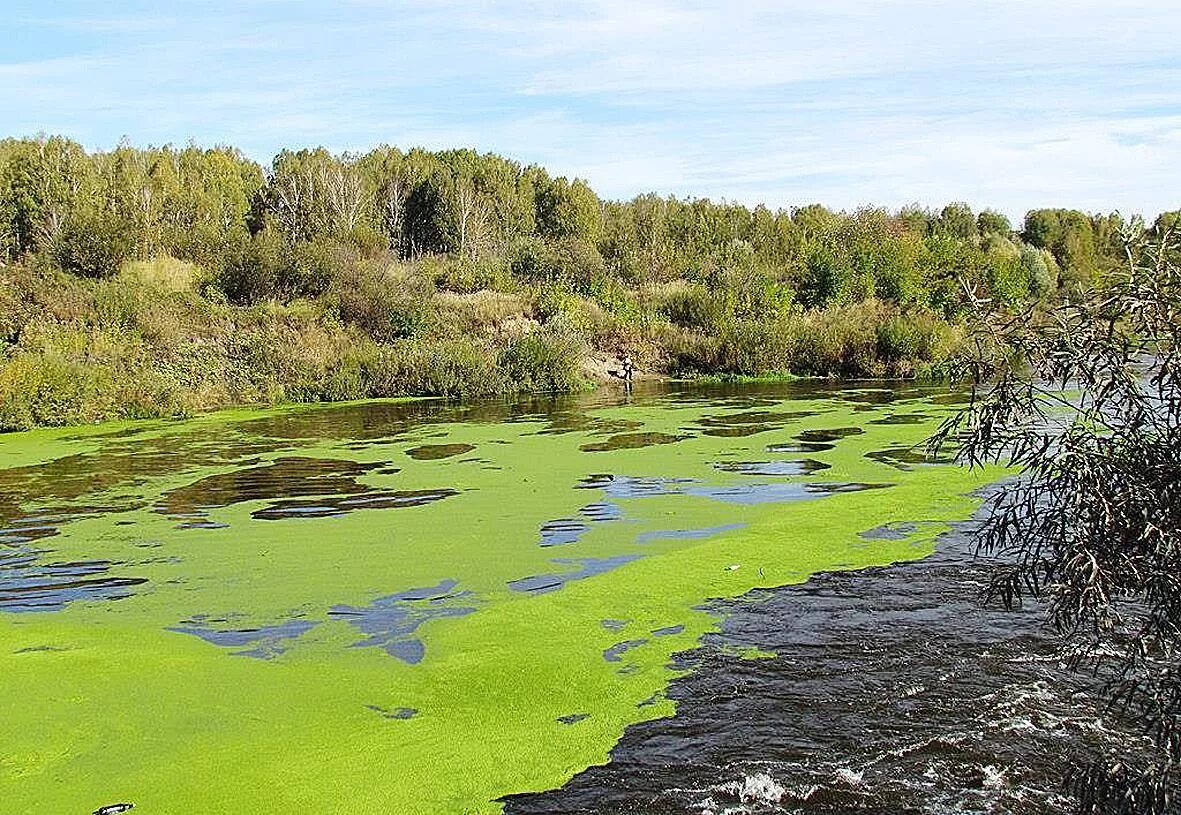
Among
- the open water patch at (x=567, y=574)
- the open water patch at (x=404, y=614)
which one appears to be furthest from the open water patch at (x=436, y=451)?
the open water patch at (x=404, y=614)

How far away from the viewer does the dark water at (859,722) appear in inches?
169

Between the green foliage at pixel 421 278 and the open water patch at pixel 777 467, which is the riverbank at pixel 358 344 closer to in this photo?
the green foliage at pixel 421 278

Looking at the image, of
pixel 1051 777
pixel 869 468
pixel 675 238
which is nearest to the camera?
pixel 1051 777

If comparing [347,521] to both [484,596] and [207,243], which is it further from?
[207,243]

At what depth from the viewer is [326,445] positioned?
1458 cm

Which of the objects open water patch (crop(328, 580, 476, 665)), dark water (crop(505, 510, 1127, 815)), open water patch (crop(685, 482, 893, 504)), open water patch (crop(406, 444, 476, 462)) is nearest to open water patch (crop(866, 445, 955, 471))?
open water patch (crop(685, 482, 893, 504))

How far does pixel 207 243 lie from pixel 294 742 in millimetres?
30329

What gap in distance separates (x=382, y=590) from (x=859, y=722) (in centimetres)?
347

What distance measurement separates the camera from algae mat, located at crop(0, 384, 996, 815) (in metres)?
4.58

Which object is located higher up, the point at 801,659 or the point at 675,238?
the point at 675,238

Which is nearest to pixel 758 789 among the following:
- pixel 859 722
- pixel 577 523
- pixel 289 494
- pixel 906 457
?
pixel 859 722

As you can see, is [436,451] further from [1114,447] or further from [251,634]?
[1114,447]

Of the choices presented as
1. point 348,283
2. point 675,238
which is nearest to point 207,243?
point 348,283

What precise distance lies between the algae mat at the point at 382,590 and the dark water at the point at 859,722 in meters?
0.23
